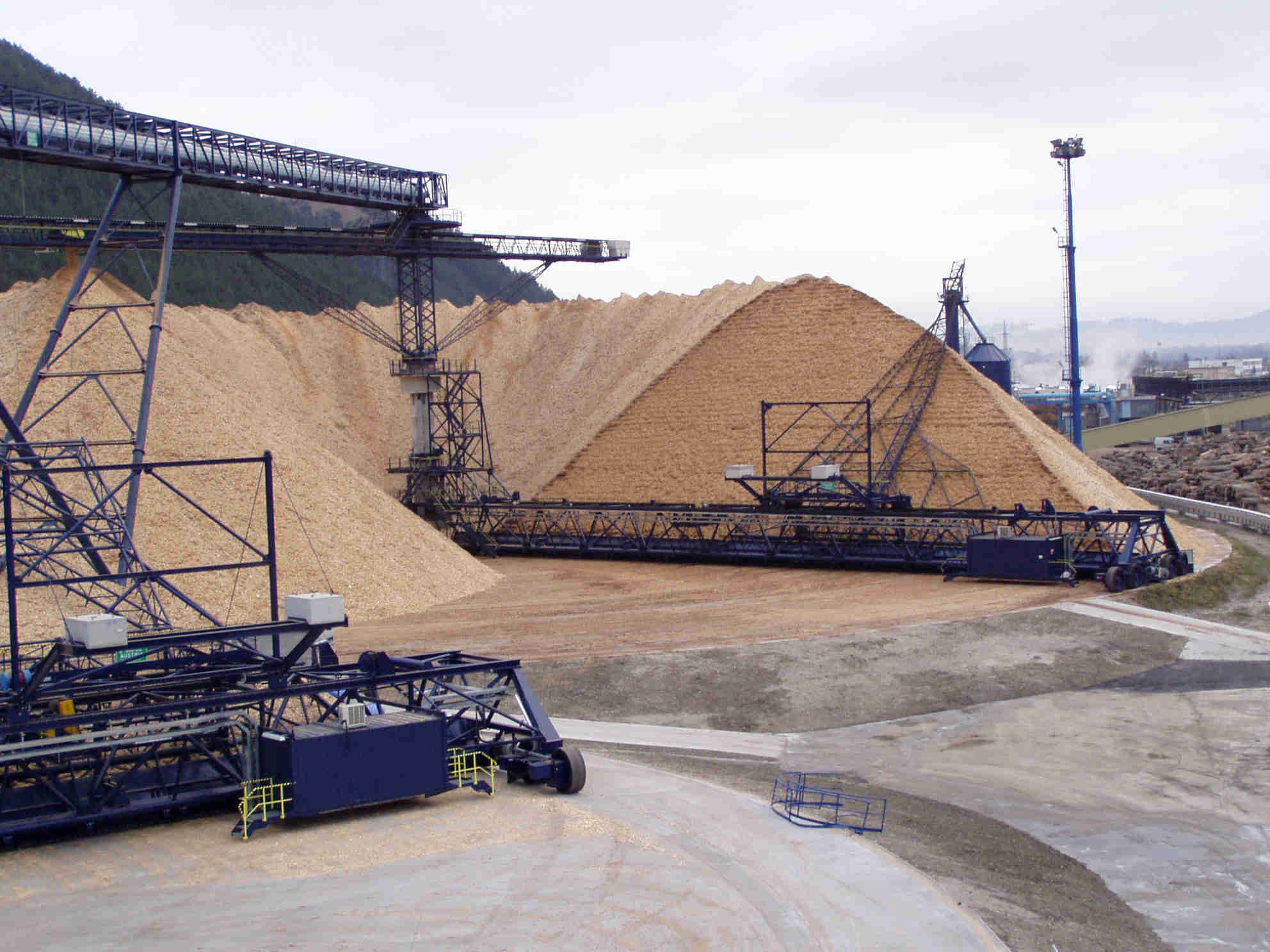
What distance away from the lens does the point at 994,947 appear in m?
13.9

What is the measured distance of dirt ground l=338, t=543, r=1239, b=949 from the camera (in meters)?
17.5

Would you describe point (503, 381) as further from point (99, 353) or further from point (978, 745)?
point (978, 745)

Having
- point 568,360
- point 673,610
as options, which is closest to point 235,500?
point 673,610

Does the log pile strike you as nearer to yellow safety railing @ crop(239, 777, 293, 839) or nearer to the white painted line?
the white painted line

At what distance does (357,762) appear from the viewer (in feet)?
59.0

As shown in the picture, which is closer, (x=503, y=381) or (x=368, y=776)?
(x=368, y=776)

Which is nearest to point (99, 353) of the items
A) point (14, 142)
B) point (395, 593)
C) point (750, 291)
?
point (14, 142)

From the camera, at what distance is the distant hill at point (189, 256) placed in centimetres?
8212

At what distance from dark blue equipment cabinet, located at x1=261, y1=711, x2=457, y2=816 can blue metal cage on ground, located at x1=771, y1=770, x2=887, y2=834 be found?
16.9 feet

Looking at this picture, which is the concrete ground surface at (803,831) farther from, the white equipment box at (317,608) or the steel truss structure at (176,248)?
the steel truss structure at (176,248)

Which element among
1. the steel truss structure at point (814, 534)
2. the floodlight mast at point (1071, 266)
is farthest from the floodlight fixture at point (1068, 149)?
the steel truss structure at point (814, 534)

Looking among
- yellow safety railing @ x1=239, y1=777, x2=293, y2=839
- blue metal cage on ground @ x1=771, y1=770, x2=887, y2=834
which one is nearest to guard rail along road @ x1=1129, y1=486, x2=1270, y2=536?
blue metal cage on ground @ x1=771, y1=770, x2=887, y2=834

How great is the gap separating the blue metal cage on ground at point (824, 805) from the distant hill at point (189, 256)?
5373 cm

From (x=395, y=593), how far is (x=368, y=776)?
1757 cm
